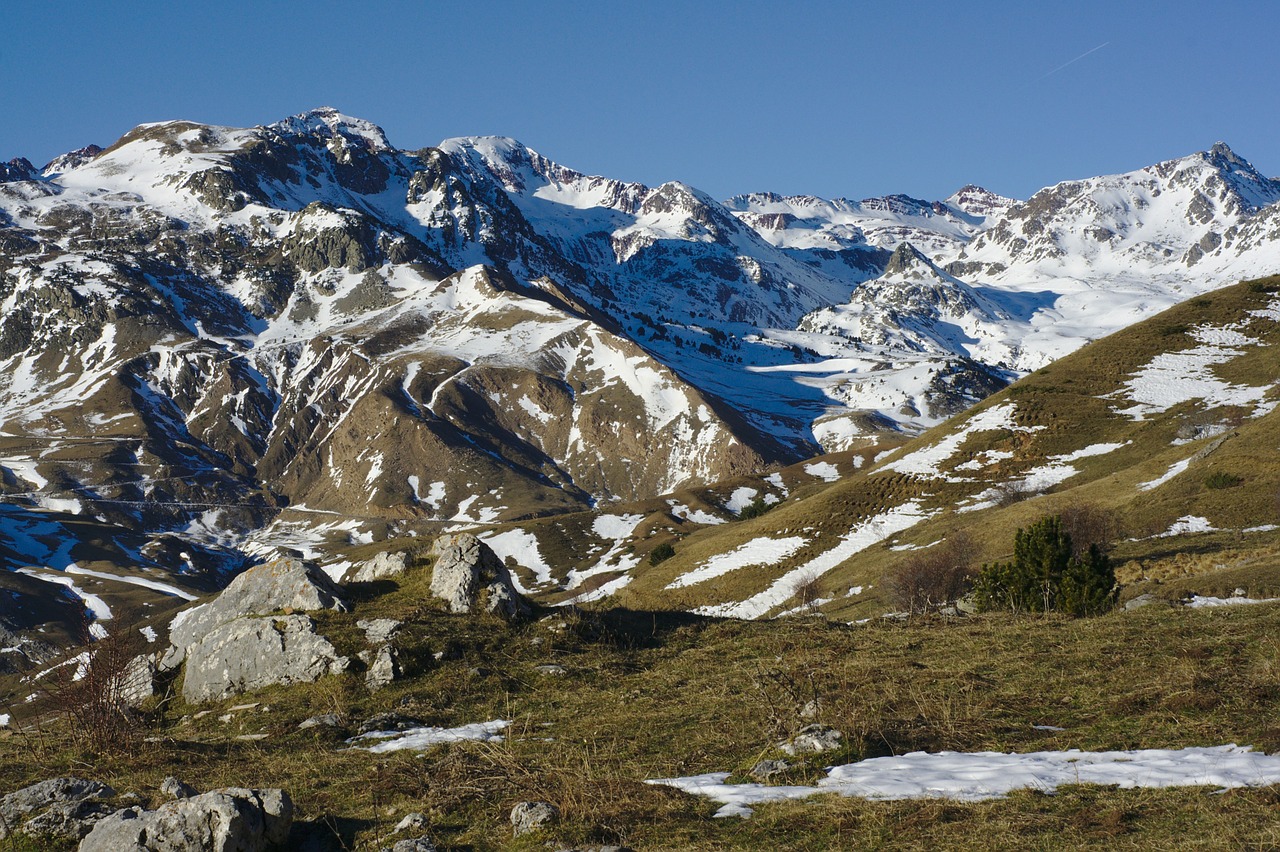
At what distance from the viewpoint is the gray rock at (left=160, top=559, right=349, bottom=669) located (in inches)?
922

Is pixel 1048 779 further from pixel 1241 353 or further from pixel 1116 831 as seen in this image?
pixel 1241 353

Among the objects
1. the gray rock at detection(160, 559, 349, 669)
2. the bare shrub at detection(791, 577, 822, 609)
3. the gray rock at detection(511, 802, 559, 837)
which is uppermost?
the gray rock at detection(160, 559, 349, 669)

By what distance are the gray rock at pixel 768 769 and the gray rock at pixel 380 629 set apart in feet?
35.5

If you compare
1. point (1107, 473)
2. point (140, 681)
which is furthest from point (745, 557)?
point (140, 681)

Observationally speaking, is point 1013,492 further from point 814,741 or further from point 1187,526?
point 814,741

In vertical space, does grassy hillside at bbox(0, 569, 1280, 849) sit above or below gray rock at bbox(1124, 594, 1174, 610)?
above

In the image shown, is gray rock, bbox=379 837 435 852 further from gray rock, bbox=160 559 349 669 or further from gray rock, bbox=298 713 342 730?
gray rock, bbox=160 559 349 669

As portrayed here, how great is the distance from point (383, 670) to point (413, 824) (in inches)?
329

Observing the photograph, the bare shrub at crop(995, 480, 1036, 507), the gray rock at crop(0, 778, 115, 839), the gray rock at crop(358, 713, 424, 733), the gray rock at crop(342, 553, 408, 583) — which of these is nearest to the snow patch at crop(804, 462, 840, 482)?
the bare shrub at crop(995, 480, 1036, 507)

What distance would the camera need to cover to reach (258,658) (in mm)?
21219

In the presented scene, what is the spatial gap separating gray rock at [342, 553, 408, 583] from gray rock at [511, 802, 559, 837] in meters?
15.9

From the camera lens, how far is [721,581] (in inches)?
3302

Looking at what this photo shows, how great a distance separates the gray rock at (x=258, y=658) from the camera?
20.7 m

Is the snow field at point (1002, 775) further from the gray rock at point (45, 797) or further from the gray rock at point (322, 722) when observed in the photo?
the gray rock at point (45, 797)
